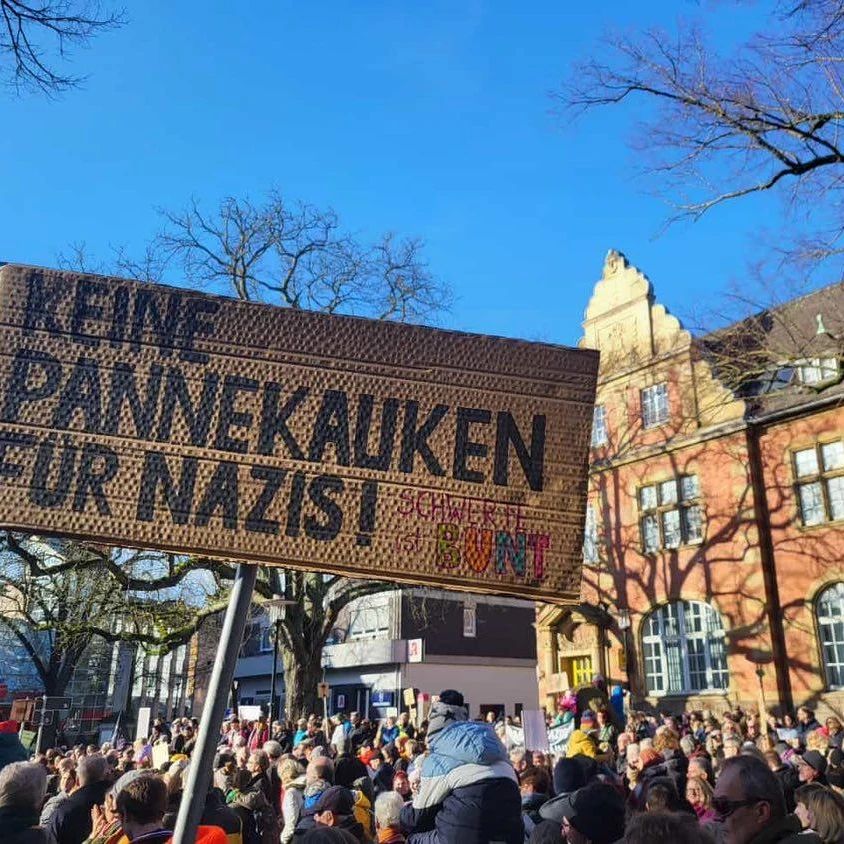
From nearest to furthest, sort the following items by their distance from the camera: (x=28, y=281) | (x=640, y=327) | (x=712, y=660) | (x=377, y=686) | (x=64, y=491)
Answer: (x=64, y=491) < (x=28, y=281) < (x=712, y=660) < (x=640, y=327) < (x=377, y=686)

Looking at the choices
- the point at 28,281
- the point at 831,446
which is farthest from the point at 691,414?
the point at 28,281

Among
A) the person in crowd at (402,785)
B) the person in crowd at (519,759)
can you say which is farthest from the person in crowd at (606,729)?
the person in crowd at (402,785)

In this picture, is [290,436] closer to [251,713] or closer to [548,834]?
[548,834]

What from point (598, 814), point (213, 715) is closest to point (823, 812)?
point (598, 814)

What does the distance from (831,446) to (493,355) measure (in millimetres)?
21091

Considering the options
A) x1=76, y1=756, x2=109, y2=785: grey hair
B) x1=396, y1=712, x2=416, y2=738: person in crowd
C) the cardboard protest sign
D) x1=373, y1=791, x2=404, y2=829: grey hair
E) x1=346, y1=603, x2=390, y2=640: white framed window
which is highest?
x1=346, y1=603, x2=390, y2=640: white framed window

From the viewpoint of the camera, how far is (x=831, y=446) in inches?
833

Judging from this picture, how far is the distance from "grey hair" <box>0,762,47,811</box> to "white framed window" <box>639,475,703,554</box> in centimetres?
2186

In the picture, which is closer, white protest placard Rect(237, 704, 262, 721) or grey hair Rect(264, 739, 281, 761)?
grey hair Rect(264, 739, 281, 761)

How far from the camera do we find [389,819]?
521 centimetres

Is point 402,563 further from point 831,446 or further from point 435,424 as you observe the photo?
point 831,446

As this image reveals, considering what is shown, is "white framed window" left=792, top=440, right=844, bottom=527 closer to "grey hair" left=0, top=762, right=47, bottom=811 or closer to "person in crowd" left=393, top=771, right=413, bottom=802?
"person in crowd" left=393, top=771, right=413, bottom=802

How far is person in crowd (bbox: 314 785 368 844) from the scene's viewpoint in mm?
5055

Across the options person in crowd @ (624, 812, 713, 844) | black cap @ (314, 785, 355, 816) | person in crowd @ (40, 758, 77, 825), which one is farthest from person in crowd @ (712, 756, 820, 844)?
person in crowd @ (40, 758, 77, 825)
